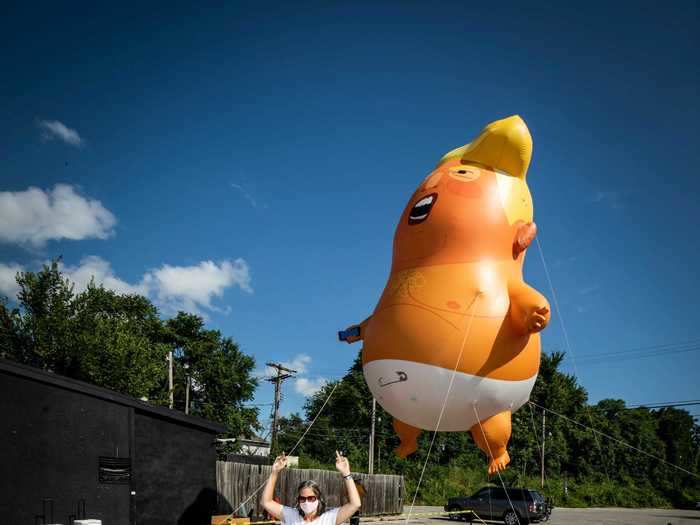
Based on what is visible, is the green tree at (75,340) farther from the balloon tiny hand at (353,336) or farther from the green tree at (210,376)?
the balloon tiny hand at (353,336)

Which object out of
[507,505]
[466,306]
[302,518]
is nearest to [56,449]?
[466,306]

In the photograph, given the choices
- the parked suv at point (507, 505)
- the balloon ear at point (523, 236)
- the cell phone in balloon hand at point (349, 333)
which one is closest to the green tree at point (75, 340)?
the parked suv at point (507, 505)

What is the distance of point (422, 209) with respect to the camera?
26.0 feet

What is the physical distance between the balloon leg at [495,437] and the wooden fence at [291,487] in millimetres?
6439

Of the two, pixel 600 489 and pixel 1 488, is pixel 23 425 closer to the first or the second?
pixel 1 488

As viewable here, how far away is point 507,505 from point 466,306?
1652 centimetres

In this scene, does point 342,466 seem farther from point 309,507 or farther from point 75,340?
point 75,340

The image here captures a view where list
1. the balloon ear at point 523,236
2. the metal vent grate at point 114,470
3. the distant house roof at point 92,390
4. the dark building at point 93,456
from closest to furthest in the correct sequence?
the balloon ear at point 523,236 < the dark building at point 93,456 < the distant house roof at point 92,390 < the metal vent grate at point 114,470

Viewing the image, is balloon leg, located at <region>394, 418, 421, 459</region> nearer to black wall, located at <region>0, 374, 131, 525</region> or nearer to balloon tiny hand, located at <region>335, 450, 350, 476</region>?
balloon tiny hand, located at <region>335, 450, 350, 476</region>

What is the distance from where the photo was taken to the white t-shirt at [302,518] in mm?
3549

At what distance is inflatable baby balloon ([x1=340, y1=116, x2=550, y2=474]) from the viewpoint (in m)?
7.03

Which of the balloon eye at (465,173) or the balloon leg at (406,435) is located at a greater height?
the balloon eye at (465,173)

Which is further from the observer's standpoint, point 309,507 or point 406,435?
point 406,435

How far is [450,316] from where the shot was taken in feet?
23.2
